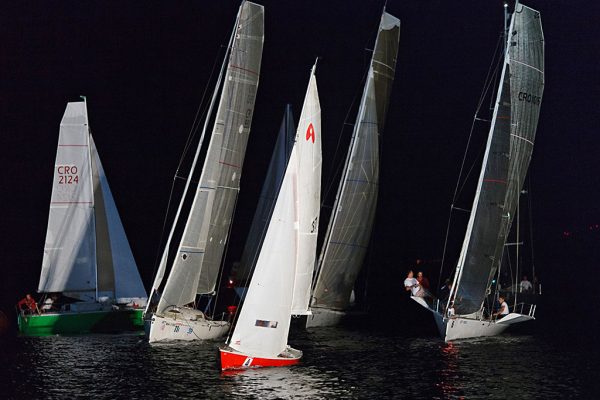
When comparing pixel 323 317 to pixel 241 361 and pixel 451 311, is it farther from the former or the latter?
pixel 241 361

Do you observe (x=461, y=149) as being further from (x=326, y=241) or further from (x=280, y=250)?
(x=280, y=250)

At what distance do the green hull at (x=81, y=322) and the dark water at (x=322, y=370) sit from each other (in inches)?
39.9

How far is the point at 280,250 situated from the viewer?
120 ft

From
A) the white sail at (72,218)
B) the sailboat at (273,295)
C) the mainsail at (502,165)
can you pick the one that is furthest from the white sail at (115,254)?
the mainsail at (502,165)

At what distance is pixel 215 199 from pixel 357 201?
26.8ft

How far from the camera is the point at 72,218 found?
47.9 m

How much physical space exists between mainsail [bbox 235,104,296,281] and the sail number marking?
10.2 meters

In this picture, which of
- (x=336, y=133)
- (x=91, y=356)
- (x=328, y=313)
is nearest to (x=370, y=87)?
(x=328, y=313)

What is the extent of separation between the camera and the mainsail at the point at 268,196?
53.8 m

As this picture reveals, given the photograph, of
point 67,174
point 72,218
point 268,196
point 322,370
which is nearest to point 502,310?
point 322,370

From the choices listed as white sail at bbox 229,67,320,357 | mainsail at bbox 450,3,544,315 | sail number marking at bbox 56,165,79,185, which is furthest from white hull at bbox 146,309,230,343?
mainsail at bbox 450,3,544,315

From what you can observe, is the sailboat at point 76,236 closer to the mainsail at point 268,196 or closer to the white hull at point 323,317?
the mainsail at point 268,196

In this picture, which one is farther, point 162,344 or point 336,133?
point 336,133

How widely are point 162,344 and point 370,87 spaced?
17478 millimetres
